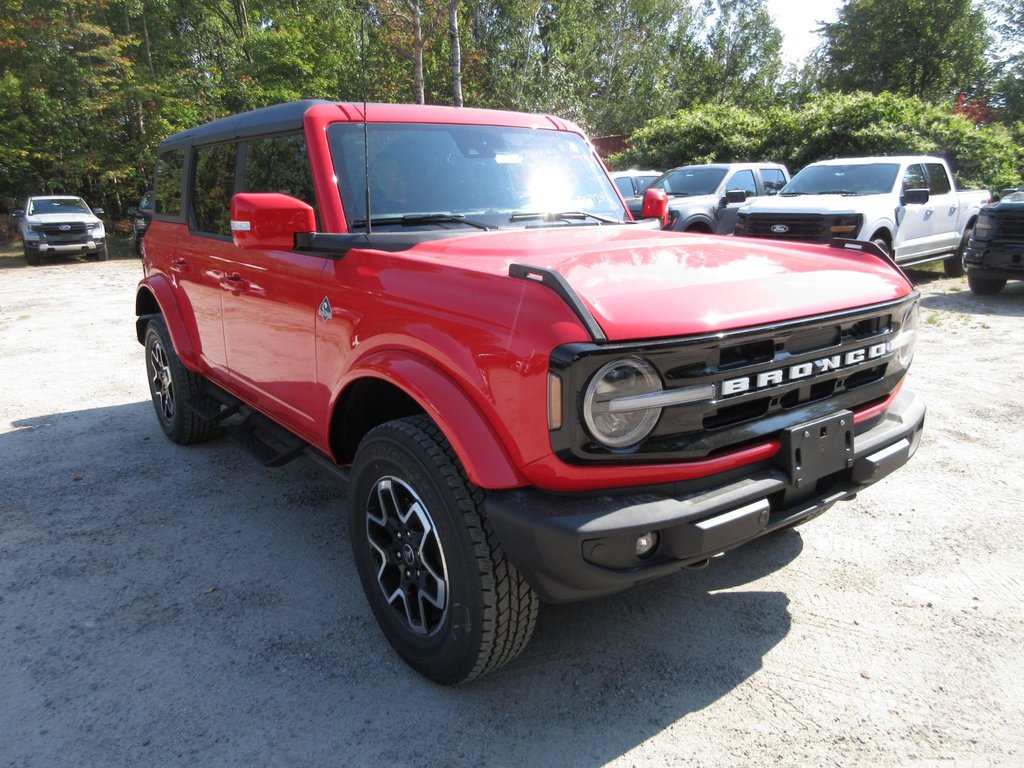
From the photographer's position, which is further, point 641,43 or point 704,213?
point 641,43

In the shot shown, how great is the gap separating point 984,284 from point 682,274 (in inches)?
383

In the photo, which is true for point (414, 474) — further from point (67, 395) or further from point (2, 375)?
point (2, 375)

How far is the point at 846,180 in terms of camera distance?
10.8 meters

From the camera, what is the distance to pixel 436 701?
251cm

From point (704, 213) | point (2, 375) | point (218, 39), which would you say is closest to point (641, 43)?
point (218, 39)

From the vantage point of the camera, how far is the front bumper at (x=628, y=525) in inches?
78.6

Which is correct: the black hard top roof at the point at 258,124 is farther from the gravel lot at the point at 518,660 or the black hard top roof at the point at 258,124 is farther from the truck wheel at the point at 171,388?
the gravel lot at the point at 518,660

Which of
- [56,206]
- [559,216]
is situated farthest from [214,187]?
[56,206]

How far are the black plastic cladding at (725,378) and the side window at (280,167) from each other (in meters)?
1.74

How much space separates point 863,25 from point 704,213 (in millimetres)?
33072

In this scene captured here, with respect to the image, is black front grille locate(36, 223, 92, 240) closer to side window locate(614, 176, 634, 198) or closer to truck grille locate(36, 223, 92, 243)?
truck grille locate(36, 223, 92, 243)

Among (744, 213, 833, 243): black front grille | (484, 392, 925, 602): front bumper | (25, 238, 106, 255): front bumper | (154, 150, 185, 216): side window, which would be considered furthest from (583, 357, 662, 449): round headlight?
(25, 238, 106, 255): front bumper

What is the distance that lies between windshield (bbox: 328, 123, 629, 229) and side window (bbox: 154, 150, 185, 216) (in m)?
1.98

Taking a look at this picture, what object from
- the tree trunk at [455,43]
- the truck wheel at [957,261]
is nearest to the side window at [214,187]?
the truck wheel at [957,261]
